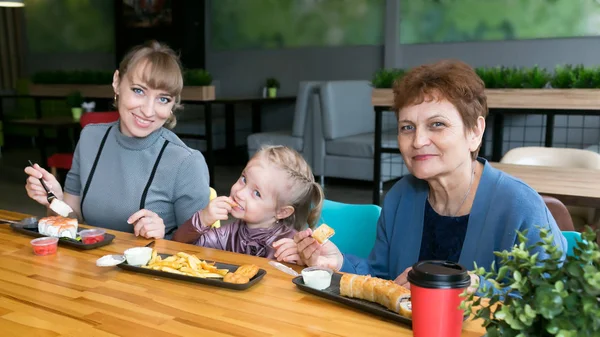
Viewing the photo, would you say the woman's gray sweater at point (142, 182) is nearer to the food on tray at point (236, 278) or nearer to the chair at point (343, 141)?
the food on tray at point (236, 278)

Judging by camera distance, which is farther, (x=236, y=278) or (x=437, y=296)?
(x=236, y=278)

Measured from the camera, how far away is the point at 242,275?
1404mm

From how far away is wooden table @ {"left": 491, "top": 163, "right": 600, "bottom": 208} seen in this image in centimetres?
242

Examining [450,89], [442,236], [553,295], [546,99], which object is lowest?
[442,236]

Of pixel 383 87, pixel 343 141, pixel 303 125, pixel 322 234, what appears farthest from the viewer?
pixel 303 125

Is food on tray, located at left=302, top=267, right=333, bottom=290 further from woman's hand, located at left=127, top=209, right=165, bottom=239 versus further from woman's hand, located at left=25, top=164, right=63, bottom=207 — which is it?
woman's hand, located at left=25, top=164, right=63, bottom=207

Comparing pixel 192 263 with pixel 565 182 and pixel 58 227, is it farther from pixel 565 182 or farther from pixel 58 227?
pixel 565 182

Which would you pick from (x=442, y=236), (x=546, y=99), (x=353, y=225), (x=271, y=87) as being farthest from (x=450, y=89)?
(x=271, y=87)

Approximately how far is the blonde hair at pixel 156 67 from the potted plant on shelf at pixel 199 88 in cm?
383

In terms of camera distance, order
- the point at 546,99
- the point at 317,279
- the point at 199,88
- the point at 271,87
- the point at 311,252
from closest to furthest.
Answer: the point at 317,279 → the point at 311,252 → the point at 546,99 → the point at 199,88 → the point at 271,87

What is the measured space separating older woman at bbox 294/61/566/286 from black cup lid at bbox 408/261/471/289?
601 mm

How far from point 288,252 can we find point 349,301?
42 cm

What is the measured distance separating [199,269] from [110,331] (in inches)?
14.0

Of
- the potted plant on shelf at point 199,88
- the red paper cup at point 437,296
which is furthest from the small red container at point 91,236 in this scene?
the potted plant on shelf at point 199,88
